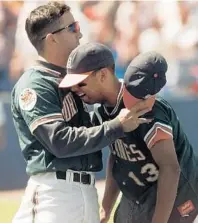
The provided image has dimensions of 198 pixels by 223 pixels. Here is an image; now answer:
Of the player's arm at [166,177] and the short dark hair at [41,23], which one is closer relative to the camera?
the player's arm at [166,177]

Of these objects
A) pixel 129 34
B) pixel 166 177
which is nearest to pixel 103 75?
pixel 166 177

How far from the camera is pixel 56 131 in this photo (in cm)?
288

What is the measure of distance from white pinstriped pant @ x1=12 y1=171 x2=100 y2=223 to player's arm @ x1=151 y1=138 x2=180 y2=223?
13.3 inches

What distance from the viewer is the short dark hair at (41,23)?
10.2 ft

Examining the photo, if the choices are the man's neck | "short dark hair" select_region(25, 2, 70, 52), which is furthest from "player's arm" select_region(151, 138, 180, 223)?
"short dark hair" select_region(25, 2, 70, 52)

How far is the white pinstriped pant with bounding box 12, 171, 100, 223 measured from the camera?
3.04m

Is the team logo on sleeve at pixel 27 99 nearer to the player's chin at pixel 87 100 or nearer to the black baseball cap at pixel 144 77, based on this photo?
the player's chin at pixel 87 100

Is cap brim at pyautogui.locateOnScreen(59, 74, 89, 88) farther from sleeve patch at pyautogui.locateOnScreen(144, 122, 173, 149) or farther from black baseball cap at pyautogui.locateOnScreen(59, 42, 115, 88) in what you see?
sleeve patch at pyautogui.locateOnScreen(144, 122, 173, 149)

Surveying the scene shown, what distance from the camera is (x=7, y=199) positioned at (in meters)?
6.60

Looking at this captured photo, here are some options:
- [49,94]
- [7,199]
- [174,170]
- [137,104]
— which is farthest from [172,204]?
[7,199]

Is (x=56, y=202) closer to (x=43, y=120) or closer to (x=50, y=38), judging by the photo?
(x=43, y=120)

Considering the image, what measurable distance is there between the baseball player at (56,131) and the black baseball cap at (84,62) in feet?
0.13

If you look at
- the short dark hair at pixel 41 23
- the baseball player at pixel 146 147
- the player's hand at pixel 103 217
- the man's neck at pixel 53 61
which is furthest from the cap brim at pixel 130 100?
the player's hand at pixel 103 217

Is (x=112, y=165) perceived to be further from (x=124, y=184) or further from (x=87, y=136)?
(x=87, y=136)
